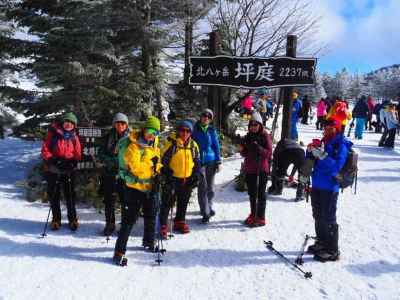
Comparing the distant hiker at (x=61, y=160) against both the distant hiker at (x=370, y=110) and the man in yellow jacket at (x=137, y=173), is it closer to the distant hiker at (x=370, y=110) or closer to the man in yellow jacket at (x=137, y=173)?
the man in yellow jacket at (x=137, y=173)

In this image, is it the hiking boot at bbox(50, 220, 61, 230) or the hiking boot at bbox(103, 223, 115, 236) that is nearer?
the hiking boot at bbox(103, 223, 115, 236)

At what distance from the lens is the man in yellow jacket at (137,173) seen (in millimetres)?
5055

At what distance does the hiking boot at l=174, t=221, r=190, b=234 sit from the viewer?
653 cm

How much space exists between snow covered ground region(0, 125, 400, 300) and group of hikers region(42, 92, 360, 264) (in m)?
0.33

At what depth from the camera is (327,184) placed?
5277mm

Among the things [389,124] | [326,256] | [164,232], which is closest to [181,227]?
[164,232]

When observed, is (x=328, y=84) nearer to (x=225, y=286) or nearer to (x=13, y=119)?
(x=13, y=119)

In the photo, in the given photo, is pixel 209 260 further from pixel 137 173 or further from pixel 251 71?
pixel 251 71

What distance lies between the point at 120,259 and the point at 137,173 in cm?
122

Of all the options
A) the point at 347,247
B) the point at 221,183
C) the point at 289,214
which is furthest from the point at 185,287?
the point at 221,183

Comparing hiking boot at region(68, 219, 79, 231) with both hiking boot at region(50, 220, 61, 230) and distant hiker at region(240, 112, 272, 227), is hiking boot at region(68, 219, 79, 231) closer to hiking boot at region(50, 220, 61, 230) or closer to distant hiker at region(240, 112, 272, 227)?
hiking boot at region(50, 220, 61, 230)

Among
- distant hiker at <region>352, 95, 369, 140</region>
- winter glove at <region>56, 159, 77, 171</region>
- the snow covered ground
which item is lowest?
the snow covered ground

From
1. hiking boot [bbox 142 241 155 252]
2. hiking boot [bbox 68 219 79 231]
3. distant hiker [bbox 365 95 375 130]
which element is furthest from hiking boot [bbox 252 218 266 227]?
distant hiker [bbox 365 95 375 130]

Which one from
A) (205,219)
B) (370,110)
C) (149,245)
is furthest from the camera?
(370,110)
